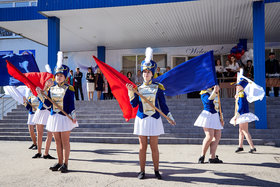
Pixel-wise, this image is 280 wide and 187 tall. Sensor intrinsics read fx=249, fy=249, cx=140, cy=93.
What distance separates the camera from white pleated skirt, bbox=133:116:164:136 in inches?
163

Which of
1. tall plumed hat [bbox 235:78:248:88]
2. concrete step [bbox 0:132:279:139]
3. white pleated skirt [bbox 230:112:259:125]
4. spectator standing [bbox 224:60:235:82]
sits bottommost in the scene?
concrete step [bbox 0:132:279:139]

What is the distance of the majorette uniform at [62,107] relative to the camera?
469cm

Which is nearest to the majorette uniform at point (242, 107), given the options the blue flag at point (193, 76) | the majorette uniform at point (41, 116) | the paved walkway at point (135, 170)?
the paved walkway at point (135, 170)

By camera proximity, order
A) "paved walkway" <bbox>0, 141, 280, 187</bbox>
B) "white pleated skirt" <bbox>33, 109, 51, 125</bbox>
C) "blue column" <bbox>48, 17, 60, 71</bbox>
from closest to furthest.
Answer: "paved walkway" <bbox>0, 141, 280, 187</bbox> → "white pleated skirt" <bbox>33, 109, 51, 125</bbox> → "blue column" <bbox>48, 17, 60, 71</bbox>

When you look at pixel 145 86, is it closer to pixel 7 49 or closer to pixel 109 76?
pixel 109 76

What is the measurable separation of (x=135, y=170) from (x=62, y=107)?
6.14 feet

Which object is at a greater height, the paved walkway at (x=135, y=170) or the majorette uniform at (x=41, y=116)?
the majorette uniform at (x=41, y=116)

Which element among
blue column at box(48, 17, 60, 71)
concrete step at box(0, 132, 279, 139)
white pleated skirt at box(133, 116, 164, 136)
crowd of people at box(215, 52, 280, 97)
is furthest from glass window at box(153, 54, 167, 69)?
white pleated skirt at box(133, 116, 164, 136)

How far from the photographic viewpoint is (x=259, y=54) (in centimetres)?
921

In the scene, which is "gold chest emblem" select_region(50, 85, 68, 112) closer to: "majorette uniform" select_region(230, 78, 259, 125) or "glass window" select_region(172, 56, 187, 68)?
"majorette uniform" select_region(230, 78, 259, 125)

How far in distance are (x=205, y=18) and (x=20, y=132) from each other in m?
9.41

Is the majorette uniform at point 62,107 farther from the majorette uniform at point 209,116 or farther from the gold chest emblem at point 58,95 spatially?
the majorette uniform at point 209,116

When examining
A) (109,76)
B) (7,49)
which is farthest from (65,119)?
(7,49)

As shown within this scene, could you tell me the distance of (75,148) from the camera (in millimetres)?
7586
